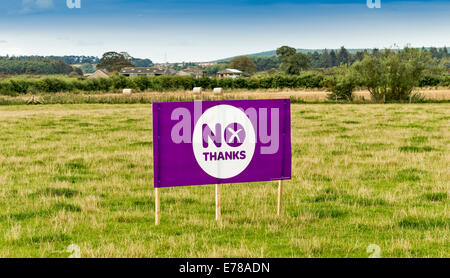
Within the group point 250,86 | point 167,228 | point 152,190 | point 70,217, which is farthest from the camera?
point 250,86

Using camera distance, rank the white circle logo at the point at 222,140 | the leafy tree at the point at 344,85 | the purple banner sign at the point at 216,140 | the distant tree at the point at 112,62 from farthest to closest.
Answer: the distant tree at the point at 112,62 → the leafy tree at the point at 344,85 → the white circle logo at the point at 222,140 → the purple banner sign at the point at 216,140

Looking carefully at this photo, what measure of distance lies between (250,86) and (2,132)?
2665 inches

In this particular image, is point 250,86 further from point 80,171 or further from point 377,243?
point 377,243

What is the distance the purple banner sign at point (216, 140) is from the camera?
28.5 feet

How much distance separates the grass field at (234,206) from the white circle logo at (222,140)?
1.00 meters

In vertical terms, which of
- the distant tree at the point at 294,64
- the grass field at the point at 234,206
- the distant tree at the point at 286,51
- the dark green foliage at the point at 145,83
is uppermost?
the distant tree at the point at 286,51

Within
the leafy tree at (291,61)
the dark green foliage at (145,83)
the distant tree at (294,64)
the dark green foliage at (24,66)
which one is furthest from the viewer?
the dark green foliage at (24,66)

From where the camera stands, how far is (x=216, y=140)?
8.88m

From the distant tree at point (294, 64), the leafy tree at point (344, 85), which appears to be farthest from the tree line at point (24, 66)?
the leafy tree at point (344, 85)

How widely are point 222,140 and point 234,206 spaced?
2043mm

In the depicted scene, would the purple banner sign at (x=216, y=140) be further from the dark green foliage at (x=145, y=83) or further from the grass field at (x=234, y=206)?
the dark green foliage at (x=145, y=83)

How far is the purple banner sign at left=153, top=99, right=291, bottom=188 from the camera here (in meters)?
8.67

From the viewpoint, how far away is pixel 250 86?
90250mm
